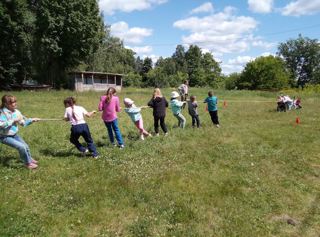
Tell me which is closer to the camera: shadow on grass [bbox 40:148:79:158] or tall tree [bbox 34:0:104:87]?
shadow on grass [bbox 40:148:79:158]

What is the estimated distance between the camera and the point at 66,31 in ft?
155

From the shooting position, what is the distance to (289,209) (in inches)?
303

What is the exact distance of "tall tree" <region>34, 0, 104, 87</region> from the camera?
4659 cm

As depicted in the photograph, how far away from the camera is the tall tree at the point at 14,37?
4303cm

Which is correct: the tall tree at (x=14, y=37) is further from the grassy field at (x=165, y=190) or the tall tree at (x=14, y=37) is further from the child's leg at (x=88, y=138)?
→ the child's leg at (x=88, y=138)

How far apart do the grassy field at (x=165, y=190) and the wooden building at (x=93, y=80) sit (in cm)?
4388

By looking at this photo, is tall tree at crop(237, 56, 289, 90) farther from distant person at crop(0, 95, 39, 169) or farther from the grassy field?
distant person at crop(0, 95, 39, 169)

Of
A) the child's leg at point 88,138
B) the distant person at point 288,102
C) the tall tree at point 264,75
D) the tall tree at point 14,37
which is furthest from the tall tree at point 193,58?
the child's leg at point 88,138

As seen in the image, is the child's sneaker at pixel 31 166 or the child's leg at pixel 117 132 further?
the child's leg at pixel 117 132

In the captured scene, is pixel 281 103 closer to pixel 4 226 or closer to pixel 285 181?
pixel 285 181

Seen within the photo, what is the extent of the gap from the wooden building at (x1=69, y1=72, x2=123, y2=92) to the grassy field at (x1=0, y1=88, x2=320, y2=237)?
144ft


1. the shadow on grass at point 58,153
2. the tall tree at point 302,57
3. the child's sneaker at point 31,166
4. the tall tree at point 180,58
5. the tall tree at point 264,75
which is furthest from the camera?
the tall tree at point 180,58

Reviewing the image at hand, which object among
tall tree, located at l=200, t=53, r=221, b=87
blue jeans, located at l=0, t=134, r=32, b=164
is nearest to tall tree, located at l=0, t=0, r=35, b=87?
blue jeans, located at l=0, t=134, r=32, b=164

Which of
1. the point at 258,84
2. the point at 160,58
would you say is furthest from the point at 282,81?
the point at 160,58
